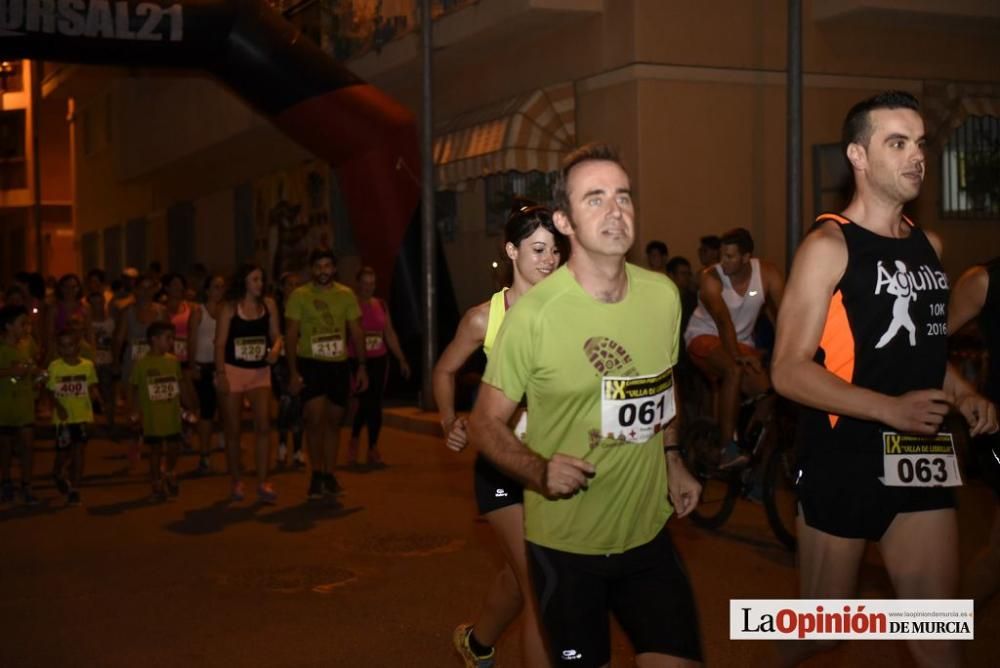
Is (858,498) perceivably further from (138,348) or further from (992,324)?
(138,348)

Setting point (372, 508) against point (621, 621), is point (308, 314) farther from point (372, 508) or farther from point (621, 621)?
point (621, 621)

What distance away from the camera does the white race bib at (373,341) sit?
14016 mm

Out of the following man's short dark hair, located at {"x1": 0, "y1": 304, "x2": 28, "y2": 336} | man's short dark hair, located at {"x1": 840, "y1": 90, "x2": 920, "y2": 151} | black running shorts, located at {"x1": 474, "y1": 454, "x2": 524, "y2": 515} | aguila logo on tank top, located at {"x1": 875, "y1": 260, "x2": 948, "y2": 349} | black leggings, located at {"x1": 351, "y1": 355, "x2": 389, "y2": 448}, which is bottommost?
black leggings, located at {"x1": 351, "y1": 355, "x2": 389, "y2": 448}

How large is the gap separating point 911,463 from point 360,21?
20.1 meters

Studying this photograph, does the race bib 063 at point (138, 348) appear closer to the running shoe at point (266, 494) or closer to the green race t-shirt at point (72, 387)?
the green race t-shirt at point (72, 387)

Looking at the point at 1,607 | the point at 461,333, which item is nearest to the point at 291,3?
the point at 1,607

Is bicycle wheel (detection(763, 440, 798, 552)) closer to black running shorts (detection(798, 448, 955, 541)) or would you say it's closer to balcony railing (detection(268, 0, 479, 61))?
black running shorts (detection(798, 448, 955, 541))

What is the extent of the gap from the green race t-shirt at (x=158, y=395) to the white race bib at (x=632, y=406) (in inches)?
329

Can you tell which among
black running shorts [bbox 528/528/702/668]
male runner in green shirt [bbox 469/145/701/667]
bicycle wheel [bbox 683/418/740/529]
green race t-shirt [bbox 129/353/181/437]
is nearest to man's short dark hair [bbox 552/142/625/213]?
male runner in green shirt [bbox 469/145/701/667]

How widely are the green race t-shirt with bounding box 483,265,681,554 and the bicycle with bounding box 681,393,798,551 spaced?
15.2ft

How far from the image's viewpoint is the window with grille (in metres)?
20.2

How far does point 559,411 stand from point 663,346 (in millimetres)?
390

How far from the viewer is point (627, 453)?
4.19 metres

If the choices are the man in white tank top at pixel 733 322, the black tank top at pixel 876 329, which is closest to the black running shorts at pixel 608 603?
the black tank top at pixel 876 329
